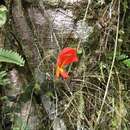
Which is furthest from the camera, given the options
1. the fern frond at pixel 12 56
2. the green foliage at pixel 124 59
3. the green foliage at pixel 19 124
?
the green foliage at pixel 124 59

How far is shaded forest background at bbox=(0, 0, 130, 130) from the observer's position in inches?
92.7

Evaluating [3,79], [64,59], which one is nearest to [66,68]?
[64,59]

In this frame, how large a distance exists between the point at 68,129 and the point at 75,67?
1.15ft

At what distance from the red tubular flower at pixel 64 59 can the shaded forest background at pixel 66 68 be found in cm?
9

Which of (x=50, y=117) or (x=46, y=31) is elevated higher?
(x=46, y=31)

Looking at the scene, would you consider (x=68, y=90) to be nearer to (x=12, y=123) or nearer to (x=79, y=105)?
(x=79, y=105)

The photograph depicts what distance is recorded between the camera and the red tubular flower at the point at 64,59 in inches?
88.2

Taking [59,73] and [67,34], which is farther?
[67,34]

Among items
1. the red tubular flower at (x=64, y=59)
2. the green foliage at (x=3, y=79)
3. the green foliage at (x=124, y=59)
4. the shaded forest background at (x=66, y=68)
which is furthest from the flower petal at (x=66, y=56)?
the green foliage at (x=124, y=59)

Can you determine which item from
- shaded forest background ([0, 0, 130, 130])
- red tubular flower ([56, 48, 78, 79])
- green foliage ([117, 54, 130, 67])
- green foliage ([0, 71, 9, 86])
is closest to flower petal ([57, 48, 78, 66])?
red tubular flower ([56, 48, 78, 79])

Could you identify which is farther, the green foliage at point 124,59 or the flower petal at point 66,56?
the green foliage at point 124,59

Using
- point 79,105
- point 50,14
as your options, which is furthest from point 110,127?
point 50,14

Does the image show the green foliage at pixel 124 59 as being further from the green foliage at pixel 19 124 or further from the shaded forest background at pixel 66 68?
the green foliage at pixel 19 124

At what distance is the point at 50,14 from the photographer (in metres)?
2.47
